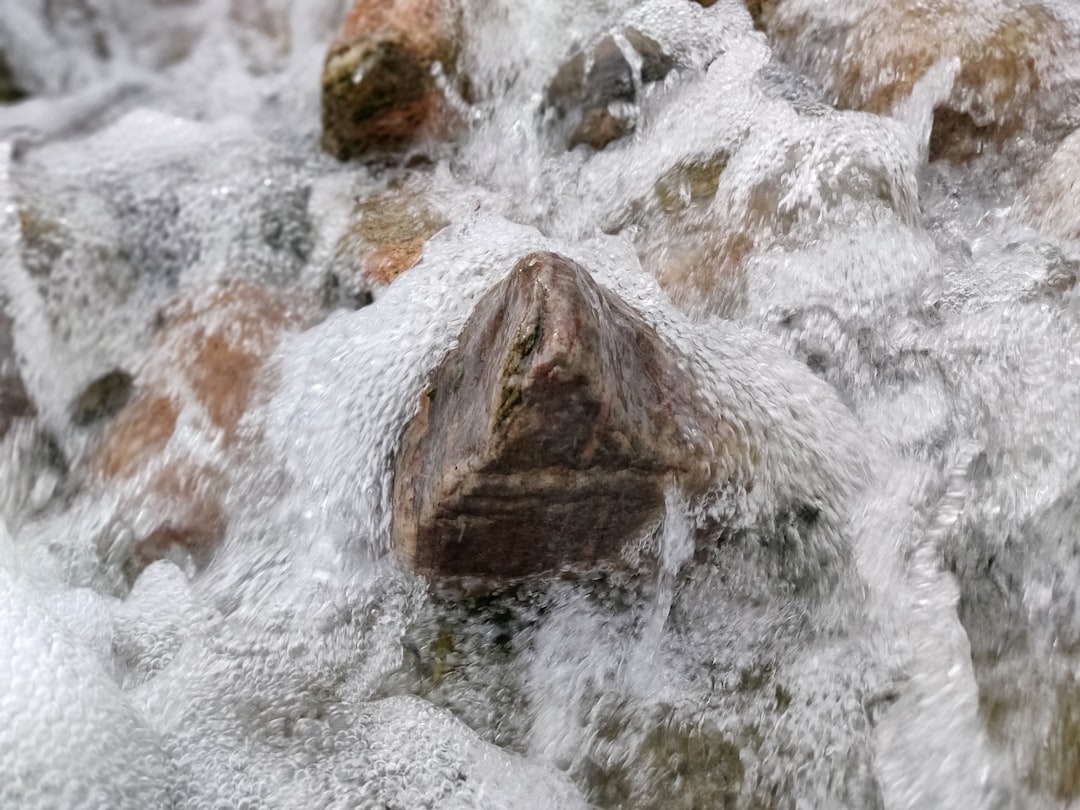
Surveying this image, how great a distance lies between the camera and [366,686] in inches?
73.5

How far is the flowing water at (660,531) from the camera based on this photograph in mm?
1734

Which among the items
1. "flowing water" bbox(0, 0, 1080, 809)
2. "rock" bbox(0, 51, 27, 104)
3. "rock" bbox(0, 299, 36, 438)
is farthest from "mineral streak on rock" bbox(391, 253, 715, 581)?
"rock" bbox(0, 51, 27, 104)

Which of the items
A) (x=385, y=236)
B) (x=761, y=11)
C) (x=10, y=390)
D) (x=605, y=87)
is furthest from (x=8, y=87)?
(x=761, y=11)

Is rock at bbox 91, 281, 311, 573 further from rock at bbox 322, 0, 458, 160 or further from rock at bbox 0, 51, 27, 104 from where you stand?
rock at bbox 0, 51, 27, 104

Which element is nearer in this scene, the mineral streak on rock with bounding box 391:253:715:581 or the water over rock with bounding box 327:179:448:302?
the mineral streak on rock with bounding box 391:253:715:581

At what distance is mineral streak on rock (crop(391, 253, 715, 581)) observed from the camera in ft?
5.11

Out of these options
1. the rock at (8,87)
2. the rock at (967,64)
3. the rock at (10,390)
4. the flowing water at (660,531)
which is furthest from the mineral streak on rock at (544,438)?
the rock at (8,87)

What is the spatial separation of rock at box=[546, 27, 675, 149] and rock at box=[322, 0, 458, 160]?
432 mm

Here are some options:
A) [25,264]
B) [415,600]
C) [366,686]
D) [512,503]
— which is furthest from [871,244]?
[25,264]

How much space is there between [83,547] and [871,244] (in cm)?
222

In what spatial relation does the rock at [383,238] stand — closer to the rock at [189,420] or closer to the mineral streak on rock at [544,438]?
the rock at [189,420]

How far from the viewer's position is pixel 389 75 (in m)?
2.84

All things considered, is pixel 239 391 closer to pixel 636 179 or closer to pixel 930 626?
pixel 636 179

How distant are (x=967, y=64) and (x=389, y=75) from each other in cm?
175
